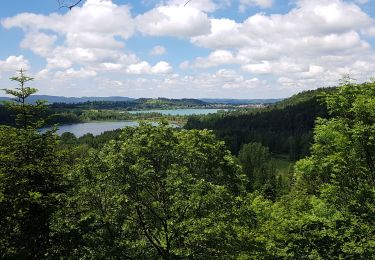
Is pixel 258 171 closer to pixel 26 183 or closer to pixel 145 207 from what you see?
pixel 145 207

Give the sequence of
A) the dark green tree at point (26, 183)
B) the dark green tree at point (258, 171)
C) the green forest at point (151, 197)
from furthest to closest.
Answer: the dark green tree at point (258, 171)
the green forest at point (151, 197)
the dark green tree at point (26, 183)

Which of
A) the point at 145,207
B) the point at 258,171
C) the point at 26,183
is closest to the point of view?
the point at 26,183

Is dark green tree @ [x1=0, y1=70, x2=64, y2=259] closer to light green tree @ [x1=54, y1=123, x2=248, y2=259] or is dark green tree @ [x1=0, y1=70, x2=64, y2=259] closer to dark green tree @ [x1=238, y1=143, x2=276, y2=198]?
light green tree @ [x1=54, y1=123, x2=248, y2=259]

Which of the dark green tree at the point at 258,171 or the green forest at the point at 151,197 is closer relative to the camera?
the green forest at the point at 151,197

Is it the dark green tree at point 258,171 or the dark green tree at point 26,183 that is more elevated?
the dark green tree at point 26,183

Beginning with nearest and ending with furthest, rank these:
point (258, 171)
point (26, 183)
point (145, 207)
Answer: point (26, 183) < point (145, 207) < point (258, 171)

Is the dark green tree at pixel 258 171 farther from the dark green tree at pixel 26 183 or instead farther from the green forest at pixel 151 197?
the dark green tree at pixel 26 183

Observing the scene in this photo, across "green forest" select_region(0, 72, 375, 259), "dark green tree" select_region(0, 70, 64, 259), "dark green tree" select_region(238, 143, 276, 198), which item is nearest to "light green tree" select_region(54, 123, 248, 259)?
"green forest" select_region(0, 72, 375, 259)

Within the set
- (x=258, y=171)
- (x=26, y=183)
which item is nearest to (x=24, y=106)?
(x=26, y=183)

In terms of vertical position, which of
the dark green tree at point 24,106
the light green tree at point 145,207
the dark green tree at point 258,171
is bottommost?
the dark green tree at point 258,171

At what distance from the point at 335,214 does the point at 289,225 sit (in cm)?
431

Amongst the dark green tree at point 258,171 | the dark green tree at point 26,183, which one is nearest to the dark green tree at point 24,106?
the dark green tree at point 26,183

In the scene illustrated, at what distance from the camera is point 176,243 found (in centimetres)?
2447

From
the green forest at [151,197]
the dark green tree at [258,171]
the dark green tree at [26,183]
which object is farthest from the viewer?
the dark green tree at [258,171]
